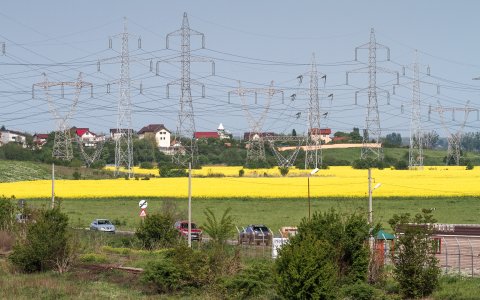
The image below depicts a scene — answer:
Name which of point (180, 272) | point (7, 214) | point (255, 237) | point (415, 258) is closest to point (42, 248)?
point (180, 272)

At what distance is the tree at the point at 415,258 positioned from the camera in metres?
28.4

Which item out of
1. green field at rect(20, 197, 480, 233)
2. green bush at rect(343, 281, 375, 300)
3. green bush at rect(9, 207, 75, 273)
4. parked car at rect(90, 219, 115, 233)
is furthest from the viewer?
green field at rect(20, 197, 480, 233)

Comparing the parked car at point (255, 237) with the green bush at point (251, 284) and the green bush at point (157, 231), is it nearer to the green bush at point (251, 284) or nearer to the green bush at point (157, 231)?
the green bush at point (157, 231)

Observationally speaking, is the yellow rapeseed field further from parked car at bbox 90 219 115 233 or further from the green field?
parked car at bbox 90 219 115 233

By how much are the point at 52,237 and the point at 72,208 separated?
35.9 metres

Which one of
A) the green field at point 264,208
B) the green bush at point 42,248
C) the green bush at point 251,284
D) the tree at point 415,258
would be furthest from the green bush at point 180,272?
the green field at point 264,208

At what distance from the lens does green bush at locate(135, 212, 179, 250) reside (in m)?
44.5

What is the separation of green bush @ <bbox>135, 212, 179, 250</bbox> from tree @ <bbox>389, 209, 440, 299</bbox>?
17.6 meters

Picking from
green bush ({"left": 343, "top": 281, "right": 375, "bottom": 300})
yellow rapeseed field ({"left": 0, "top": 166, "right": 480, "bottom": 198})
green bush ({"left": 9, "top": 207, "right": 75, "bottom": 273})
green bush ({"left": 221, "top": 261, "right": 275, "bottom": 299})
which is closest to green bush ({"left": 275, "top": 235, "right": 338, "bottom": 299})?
green bush ({"left": 343, "top": 281, "right": 375, "bottom": 300})

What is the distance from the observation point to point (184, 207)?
68688 mm

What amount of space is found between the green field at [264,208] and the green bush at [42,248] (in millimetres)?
17641

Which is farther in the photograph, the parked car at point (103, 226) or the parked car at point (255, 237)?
the parked car at point (103, 226)

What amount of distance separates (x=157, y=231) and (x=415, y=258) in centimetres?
1879

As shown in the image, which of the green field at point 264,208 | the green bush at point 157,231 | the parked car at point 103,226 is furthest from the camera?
the green field at point 264,208
